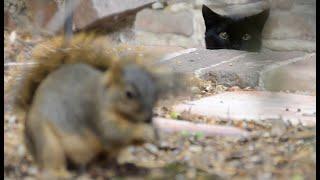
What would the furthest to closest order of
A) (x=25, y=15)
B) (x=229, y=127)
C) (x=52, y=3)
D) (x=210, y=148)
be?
(x=52, y=3)
(x=25, y=15)
(x=229, y=127)
(x=210, y=148)

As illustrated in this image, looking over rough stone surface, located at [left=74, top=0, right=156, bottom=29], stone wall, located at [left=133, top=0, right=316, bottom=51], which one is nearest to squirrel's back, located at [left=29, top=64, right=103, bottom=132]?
rough stone surface, located at [left=74, top=0, right=156, bottom=29]

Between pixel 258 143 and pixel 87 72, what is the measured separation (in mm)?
419

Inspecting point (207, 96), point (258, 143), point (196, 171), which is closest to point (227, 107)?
point (207, 96)

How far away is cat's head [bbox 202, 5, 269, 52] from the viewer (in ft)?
10.1

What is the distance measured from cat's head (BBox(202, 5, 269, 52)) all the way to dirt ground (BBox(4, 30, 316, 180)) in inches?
59.0

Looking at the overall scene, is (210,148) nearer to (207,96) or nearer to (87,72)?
(87,72)

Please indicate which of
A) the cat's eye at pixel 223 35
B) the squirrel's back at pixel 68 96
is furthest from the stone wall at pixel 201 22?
A: the squirrel's back at pixel 68 96

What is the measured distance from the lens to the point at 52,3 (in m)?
2.27

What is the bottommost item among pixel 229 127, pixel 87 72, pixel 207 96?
pixel 207 96

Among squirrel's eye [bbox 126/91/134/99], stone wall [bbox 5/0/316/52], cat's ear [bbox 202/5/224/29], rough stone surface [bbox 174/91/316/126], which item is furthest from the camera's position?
cat's ear [bbox 202/5/224/29]

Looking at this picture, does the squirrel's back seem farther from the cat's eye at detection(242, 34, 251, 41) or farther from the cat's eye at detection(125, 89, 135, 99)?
the cat's eye at detection(242, 34, 251, 41)

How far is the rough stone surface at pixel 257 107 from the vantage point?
6.22ft

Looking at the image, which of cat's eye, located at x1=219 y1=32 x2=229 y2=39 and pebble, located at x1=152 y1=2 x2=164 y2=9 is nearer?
pebble, located at x1=152 y1=2 x2=164 y2=9

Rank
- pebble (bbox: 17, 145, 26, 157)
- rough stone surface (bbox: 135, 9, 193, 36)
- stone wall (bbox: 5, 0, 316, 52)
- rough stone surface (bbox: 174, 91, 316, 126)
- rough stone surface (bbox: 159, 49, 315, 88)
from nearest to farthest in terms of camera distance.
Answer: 1. pebble (bbox: 17, 145, 26, 157)
2. rough stone surface (bbox: 174, 91, 316, 126)
3. rough stone surface (bbox: 159, 49, 315, 88)
4. stone wall (bbox: 5, 0, 316, 52)
5. rough stone surface (bbox: 135, 9, 193, 36)
